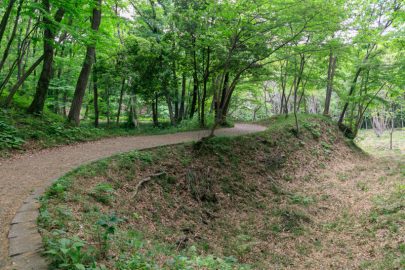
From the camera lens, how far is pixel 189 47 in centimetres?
1170

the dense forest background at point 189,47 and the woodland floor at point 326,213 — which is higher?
the dense forest background at point 189,47

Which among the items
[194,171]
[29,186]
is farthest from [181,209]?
[29,186]

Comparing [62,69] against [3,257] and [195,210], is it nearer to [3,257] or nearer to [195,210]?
[195,210]

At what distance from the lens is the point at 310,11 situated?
7.75 meters

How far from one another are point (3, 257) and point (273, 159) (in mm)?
9311

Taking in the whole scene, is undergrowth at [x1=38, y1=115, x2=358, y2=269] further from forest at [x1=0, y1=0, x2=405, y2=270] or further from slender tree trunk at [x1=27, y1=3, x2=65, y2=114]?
slender tree trunk at [x1=27, y1=3, x2=65, y2=114]

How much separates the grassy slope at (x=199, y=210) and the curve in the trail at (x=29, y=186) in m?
0.18

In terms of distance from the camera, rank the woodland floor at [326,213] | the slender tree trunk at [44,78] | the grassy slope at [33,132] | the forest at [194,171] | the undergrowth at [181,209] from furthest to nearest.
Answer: the slender tree trunk at [44,78] < the grassy slope at [33,132] < the woodland floor at [326,213] < the forest at [194,171] < the undergrowth at [181,209]

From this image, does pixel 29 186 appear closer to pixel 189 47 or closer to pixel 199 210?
pixel 199 210

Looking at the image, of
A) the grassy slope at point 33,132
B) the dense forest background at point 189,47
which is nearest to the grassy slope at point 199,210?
the dense forest background at point 189,47

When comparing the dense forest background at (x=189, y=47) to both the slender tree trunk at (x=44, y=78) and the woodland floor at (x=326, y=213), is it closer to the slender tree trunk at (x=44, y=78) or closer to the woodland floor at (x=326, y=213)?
the slender tree trunk at (x=44, y=78)

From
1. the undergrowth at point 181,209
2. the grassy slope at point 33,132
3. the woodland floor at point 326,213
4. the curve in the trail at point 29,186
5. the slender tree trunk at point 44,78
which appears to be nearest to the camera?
the curve in the trail at point 29,186

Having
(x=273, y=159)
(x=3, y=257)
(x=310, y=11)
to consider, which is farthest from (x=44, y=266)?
(x=273, y=159)

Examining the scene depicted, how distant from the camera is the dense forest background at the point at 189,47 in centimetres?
809
